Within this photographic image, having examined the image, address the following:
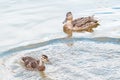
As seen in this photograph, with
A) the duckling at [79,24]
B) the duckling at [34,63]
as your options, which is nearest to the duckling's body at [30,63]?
the duckling at [34,63]

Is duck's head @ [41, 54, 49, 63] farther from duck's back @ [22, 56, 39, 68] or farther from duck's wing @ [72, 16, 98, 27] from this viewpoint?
duck's wing @ [72, 16, 98, 27]

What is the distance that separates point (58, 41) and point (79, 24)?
2.19 meters

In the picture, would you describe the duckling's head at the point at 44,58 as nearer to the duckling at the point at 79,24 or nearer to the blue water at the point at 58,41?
the blue water at the point at 58,41

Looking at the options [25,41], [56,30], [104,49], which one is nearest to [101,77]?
[104,49]

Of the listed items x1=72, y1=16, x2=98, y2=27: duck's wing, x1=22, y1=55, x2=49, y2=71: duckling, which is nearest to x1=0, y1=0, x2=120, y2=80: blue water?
x1=22, y1=55, x2=49, y2=71: duckling

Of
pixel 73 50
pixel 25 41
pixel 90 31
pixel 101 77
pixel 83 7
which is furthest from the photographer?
pixel 83 7

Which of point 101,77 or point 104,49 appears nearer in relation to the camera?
point 101,77

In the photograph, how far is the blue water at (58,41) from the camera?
29.0ft

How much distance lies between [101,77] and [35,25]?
15.7ft

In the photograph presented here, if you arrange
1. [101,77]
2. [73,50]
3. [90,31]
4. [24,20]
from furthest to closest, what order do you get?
[24,20], [90,31], [73,50], [101,77]

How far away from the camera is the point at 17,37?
38.0 feet

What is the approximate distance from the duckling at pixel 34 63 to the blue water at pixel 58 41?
14 cm

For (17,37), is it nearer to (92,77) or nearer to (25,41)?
(25,41)

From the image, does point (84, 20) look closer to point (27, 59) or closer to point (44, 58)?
point (27, 59)
